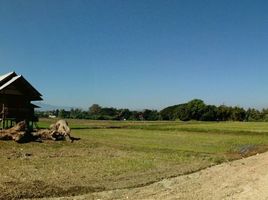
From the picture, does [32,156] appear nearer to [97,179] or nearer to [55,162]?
[55,162]

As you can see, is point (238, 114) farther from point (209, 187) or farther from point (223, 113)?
point (209, 187)

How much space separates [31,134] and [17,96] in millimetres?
14441

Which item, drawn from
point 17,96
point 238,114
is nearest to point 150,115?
point 238,114

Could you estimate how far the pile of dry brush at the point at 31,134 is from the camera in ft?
98.5

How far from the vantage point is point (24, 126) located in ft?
103

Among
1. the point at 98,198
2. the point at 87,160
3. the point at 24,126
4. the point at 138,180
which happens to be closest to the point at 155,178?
the point at 138,180

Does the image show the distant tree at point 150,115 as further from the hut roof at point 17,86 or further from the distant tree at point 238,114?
the hut roof at point 17,86

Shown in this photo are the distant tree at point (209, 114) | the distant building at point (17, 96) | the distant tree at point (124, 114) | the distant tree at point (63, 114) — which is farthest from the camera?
the distant tree at point (63, 114)

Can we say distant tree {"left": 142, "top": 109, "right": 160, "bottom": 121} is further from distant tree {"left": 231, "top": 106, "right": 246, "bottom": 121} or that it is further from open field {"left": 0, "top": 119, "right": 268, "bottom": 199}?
open field {"left": 0, "top": 119, "right": 268, "bottom": 199}

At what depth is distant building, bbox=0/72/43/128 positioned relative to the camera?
43.0 meters

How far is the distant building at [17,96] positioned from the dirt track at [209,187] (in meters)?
28.6

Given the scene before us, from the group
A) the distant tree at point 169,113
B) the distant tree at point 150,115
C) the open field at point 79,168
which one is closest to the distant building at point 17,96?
the open field at point 79,168

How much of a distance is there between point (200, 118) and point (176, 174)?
113m

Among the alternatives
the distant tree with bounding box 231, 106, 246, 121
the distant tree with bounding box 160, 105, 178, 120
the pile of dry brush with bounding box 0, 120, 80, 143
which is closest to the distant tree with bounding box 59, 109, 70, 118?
the distant tree with bounding box 160, 105, 178, 120
